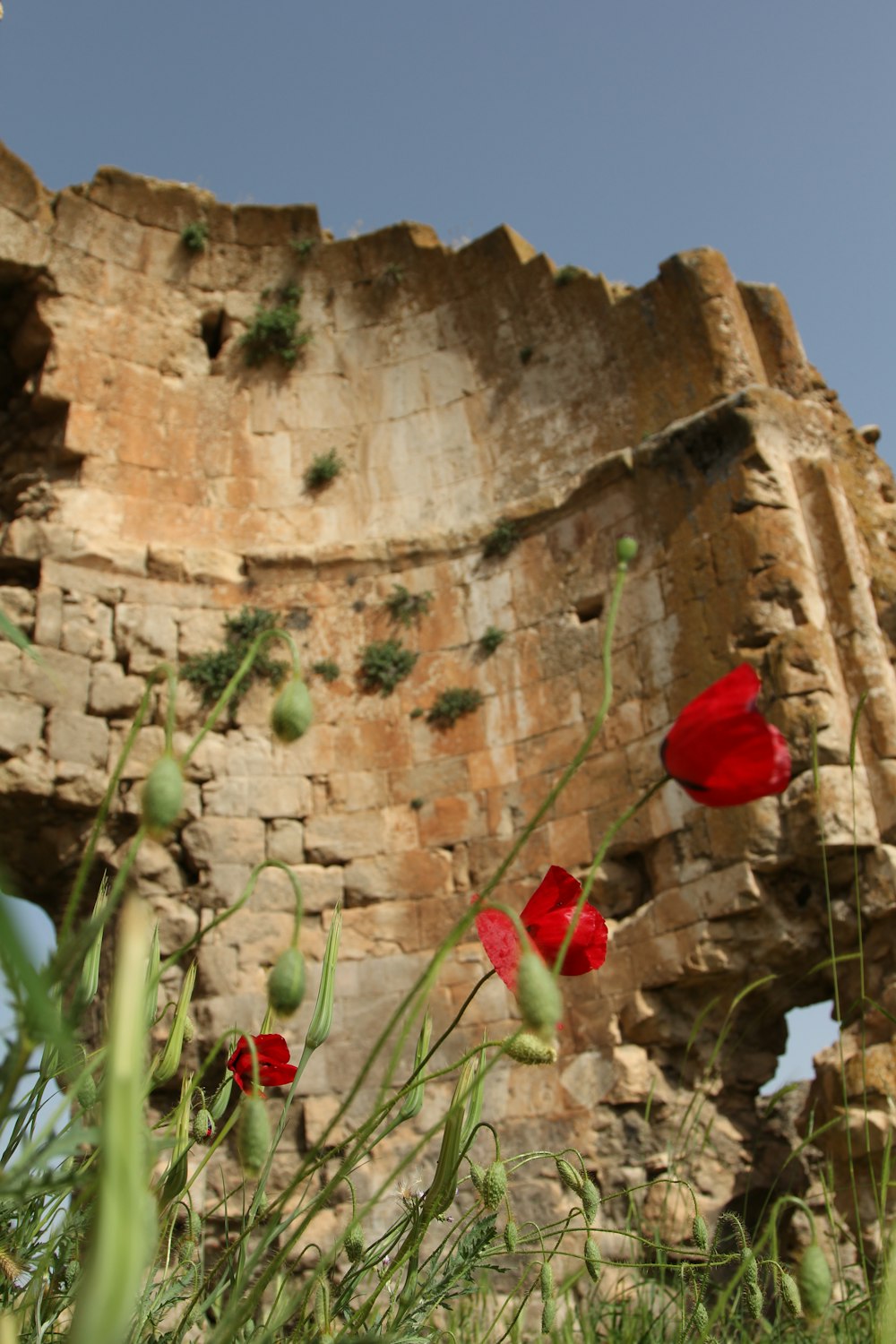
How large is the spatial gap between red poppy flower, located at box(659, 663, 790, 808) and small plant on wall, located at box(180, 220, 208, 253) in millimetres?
8387

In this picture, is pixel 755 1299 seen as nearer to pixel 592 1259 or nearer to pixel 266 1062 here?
pixel 592 1259

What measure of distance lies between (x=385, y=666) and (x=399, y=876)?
1.41 meters

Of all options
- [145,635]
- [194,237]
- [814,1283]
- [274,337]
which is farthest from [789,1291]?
[194,237]

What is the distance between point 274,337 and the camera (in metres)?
8.84

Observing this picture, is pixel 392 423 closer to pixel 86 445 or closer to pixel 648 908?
pixel 86 445

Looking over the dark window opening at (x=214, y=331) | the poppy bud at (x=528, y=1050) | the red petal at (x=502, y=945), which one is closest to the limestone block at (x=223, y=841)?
the dark window opening at (x=214, y=331)

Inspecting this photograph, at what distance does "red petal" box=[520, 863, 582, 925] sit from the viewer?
6.05 ft

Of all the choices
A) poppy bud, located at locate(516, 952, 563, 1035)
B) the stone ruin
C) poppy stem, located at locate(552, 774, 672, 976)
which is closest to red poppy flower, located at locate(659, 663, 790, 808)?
poppy stem, located at locate(552, 774, 672, 976)

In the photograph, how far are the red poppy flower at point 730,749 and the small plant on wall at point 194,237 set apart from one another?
8.39m

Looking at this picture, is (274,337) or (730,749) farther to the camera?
(274,337)

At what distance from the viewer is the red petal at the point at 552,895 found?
6.05 ft

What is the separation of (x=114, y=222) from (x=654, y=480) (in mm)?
4480

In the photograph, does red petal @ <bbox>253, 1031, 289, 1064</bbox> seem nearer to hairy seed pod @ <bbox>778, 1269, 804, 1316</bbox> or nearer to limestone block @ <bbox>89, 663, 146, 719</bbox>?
hairy seed pod @ <bbox>778, 1269, 804, 1316</bbox>

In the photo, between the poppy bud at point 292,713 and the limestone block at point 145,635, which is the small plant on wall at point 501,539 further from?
the poppy bud at point 292,713
